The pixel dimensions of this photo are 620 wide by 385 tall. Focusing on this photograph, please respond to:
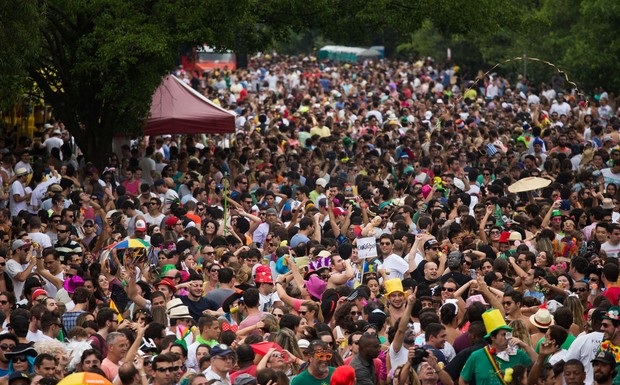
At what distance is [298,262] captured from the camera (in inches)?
643

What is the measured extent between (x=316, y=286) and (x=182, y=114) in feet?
39.8

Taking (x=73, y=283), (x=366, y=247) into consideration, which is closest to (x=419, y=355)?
(x=366, y=247)

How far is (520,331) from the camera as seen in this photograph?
12.1m

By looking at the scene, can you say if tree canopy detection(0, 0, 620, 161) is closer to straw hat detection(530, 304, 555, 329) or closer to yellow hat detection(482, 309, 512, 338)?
straw hat detection(530, 304, 555, 329)

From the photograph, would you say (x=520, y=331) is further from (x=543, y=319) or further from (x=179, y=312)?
(x=179, y=312)

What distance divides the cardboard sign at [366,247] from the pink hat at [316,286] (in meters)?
1.01

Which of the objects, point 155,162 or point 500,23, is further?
point 500,23

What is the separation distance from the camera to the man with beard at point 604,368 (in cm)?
1082

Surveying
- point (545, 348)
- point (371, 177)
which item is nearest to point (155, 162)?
point (371, 177)

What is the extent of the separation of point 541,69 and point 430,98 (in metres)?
6.55

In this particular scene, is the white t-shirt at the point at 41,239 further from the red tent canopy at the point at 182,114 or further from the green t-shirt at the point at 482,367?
the red tent canopy at the point at 182,114

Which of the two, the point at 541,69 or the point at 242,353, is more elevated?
the point at 242,353

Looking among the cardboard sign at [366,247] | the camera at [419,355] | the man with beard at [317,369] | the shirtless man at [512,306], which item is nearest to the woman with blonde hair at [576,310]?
the shirtless man at [512,306]

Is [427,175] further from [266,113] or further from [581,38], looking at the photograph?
[581,38]
